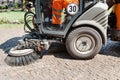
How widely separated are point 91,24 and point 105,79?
1581mm

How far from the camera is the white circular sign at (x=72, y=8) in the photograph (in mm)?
6477

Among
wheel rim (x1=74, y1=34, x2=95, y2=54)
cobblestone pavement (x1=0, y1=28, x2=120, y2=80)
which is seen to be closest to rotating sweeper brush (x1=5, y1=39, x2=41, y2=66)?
cobblestone pavement (x1=0, y1=28, x2=120, y2=80)

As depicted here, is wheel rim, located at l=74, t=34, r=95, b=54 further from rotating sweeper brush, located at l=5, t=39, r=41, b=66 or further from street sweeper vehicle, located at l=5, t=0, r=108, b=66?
rotating sweeper brush, located at l=5, t=39, r=41, b=66

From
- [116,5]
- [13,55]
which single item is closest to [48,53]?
[13,55]

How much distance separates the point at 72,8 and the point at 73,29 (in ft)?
1.69

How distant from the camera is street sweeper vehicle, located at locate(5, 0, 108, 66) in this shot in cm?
651

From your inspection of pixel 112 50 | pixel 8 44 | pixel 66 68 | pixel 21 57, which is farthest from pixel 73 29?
pixel 8 44

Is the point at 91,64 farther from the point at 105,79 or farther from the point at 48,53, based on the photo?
the point at 48,53

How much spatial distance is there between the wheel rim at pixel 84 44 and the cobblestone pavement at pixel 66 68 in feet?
0.88

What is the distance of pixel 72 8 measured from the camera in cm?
650

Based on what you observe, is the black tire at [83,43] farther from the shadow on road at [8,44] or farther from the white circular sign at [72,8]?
the shadow on road at [8,44]

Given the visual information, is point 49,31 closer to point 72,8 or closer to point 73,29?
point 73,29

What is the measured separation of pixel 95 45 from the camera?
666 cm

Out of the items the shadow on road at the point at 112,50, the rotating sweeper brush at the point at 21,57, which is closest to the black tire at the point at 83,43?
the shadow on road at the point at 112,50
